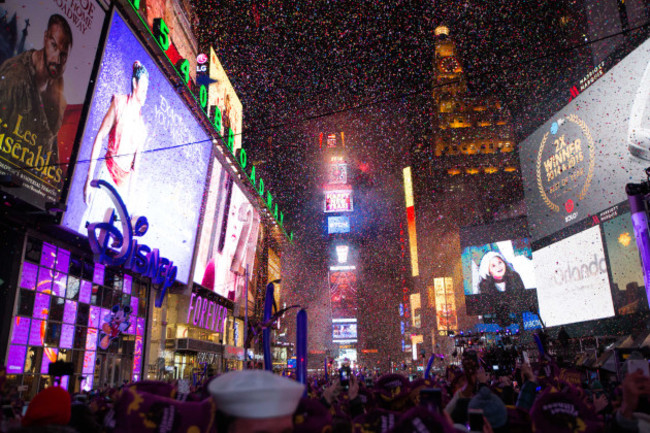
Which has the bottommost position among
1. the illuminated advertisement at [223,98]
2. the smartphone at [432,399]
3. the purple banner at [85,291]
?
the smartphone at [432,399]

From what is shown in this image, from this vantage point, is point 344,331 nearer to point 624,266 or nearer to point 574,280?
point 574,280

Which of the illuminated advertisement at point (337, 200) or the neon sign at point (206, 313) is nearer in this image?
the neon sign at point (206, 313)

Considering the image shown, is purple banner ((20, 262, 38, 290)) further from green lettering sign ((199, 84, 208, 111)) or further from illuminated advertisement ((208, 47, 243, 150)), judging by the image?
illuminated advertisement ((208, 47, 243, 150))

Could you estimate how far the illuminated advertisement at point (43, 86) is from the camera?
13.5m

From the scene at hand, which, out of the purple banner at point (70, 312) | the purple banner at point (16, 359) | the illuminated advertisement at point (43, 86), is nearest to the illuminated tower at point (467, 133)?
the illuminated advertisement at point (43, 86)

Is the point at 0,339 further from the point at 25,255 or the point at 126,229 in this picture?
the point at 126,229

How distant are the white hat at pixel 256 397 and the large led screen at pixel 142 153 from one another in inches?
657

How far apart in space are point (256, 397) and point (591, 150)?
32512mm

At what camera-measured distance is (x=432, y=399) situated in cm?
310

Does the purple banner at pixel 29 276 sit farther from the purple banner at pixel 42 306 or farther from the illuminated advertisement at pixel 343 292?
the illuminated advertisement at pixel 343 292

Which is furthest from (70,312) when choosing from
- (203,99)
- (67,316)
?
(203,99)

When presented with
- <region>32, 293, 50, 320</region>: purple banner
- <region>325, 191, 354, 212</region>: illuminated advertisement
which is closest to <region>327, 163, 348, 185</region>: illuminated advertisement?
<region>325, 191, 354, 212</region>: illuminated advertisement

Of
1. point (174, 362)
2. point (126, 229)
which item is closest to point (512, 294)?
point (174, 362)

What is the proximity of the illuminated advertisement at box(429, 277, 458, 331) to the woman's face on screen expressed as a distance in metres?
17.1
